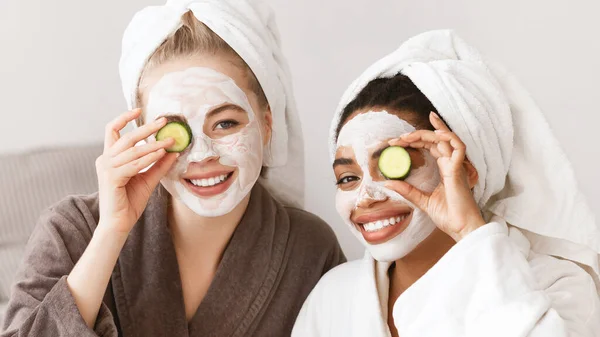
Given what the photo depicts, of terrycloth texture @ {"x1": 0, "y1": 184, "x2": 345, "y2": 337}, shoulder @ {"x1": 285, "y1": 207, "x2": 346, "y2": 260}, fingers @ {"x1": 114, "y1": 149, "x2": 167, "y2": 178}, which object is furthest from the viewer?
shoulder @ {"x1": 285, "y1": 207, "x2": 346, "y2": 260}

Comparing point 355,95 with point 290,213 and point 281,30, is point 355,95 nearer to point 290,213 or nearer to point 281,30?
point 290,213

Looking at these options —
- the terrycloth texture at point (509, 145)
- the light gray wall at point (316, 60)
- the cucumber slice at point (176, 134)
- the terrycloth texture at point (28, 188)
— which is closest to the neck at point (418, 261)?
the terrycloth texture at point (509, 145)

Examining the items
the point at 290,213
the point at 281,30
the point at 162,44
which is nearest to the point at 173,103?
the point at 162,44

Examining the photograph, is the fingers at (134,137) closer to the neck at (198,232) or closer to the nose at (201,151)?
the nose at (201,151)

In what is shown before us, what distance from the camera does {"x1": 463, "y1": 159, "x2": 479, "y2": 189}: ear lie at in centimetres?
143

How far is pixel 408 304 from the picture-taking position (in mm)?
1331

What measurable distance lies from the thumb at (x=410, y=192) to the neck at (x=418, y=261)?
106mm

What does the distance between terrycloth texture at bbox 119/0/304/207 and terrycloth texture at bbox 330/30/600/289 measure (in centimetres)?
22

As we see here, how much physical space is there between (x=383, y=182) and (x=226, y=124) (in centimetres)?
35

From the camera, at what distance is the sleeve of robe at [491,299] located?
1.20 m

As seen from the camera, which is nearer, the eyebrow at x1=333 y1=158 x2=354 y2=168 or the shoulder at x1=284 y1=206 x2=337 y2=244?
the eyebrow at x1=333 y1=158 x2=354 y2=168

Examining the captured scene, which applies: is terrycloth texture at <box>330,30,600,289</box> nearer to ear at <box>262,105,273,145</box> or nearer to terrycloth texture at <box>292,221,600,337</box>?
terrycloth texture at <box>292,221,600,337</box>

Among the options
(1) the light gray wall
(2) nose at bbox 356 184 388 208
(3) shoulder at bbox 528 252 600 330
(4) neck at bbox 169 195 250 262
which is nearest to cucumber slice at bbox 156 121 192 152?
(4) neck at bbox 169 195 250 262

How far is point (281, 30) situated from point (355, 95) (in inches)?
33.5
